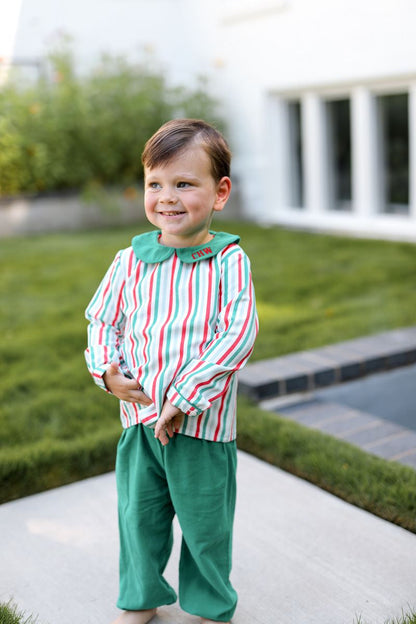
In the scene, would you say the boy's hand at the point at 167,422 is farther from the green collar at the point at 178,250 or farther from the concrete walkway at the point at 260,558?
the concrete walkway at the point at 260,558

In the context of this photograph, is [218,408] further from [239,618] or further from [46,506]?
[46,506]

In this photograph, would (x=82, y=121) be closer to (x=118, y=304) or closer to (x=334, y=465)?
(x=334, y=465)

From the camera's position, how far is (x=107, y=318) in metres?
2.14

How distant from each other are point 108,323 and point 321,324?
329cm

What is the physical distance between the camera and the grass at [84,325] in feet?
10.7

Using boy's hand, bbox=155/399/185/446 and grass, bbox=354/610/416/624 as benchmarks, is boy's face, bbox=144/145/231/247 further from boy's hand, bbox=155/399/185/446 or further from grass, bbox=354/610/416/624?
grass, bbox=354/610/416/624

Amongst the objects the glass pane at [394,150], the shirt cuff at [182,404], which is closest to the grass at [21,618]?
the shirt cuff at [182,404]

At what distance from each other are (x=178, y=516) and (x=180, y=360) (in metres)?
0.45

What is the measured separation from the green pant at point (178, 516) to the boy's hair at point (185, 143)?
72 cm

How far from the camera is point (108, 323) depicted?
215 centimetres

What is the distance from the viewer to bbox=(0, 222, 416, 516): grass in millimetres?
3262

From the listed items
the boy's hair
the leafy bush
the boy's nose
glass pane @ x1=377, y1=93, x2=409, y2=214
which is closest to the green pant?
the boy's nose

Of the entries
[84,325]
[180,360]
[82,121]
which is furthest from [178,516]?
[82,121]

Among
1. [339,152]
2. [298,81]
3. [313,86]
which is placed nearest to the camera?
[313,86]
